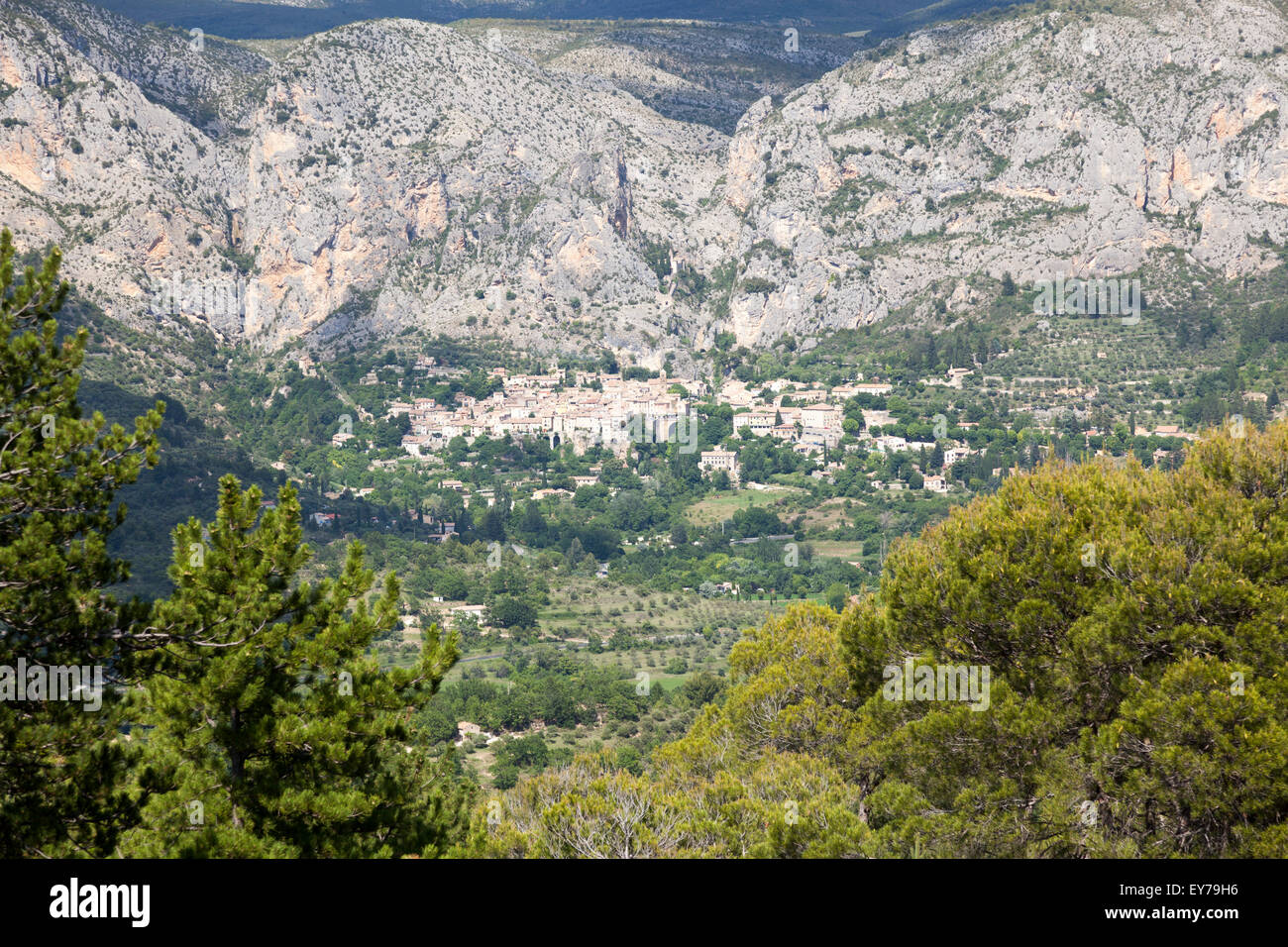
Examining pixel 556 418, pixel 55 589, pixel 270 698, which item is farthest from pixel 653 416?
pixel 55 589

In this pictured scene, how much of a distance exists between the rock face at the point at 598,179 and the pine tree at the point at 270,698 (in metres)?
109

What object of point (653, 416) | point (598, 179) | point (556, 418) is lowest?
point (556, 418)

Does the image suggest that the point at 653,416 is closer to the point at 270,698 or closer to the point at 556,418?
the point at 556,418

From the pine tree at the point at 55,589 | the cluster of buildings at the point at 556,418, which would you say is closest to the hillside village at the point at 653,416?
the cluster of buildings at the point at 556,418

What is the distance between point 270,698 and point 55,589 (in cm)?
199

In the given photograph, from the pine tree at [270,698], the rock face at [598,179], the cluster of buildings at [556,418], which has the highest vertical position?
the rock face at [598,179]

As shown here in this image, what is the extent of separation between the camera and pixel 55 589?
9461 millimetres

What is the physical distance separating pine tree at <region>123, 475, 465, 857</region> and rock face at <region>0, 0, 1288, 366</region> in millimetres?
109102

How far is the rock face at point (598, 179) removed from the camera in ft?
379

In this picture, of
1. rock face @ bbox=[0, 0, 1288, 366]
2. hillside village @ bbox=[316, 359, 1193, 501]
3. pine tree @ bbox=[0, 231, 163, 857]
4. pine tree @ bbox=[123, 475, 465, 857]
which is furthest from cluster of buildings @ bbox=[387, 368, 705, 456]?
pine tree @ bbox=[0, 231, 163, 857]

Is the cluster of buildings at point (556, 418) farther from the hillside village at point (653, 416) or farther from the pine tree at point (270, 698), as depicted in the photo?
the pine tree at point (270, 698)

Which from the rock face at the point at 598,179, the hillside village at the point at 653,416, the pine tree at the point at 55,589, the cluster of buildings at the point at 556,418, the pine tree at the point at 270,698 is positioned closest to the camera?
the pine tree at the point at 55,589
